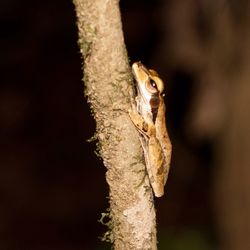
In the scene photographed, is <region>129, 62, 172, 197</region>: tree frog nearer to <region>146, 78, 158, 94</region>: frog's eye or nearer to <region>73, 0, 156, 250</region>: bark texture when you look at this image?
<region>146, 78, 158, 94</region>: frog's eye

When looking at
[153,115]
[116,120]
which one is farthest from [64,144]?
[116,120]

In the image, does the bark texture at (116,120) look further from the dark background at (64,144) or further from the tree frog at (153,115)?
the dark background at (64,144)

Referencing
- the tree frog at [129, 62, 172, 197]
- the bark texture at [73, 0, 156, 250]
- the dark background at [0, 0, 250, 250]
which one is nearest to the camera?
the bark texture at [73, 0, 156, 250]

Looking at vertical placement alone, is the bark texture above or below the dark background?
below

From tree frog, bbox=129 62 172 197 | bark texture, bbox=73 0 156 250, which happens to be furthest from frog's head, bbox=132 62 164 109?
bark texture, bbox=73 0 156 250

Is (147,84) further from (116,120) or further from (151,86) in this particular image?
(116,120)
